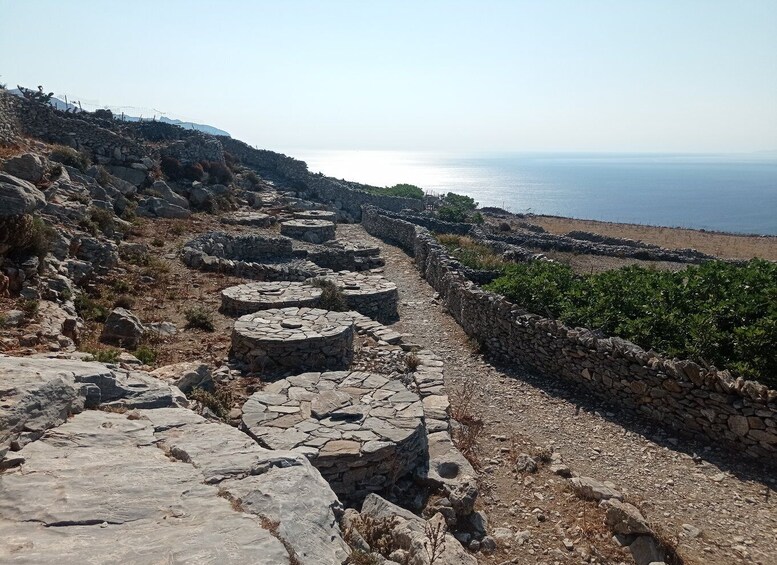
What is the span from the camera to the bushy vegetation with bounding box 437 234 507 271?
19.8 metres

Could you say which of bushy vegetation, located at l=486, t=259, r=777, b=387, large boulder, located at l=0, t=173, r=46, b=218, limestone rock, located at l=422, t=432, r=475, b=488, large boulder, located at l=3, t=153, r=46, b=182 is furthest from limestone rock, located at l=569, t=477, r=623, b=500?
large boulder, located at l=3, t=153, r=46, b=182

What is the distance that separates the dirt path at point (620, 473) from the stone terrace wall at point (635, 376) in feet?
1.06

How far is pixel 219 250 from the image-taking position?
19.8m

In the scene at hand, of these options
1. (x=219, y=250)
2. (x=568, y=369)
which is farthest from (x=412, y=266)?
(x=568, y=369)

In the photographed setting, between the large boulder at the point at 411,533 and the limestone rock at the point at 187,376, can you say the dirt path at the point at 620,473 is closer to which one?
the large boulder at the point at 411,533

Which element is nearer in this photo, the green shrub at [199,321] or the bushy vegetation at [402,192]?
the green shrub at [199,321]

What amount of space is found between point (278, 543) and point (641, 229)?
47045mm

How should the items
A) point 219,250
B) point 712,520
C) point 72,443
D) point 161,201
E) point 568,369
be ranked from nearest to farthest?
1. point 72,443
2. point 712,520
3. point 568,369
4. point 219,250
5. point 161,201

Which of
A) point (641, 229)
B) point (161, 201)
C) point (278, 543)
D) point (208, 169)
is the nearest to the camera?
point (278, 543)

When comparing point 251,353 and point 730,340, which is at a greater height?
point 730,340

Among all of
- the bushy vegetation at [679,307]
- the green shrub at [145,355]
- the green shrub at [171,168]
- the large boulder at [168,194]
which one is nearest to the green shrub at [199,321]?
the green shrub at [145,355]

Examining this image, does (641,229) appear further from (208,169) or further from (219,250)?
(219,250)

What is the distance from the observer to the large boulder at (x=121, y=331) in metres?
10.1

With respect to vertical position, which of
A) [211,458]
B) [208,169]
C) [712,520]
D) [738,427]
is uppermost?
[208,169]
